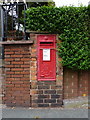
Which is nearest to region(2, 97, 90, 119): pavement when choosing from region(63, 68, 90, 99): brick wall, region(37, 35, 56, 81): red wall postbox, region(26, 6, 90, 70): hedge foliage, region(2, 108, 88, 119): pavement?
region(2, 108, 88, 119): pavement

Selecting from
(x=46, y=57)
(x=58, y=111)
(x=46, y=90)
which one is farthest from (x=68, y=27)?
(x=58, y=111)

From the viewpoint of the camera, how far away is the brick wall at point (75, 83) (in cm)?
486

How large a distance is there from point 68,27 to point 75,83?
1.44m

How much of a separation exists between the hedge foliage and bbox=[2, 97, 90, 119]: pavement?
3.02 ft

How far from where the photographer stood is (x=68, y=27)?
4566 mm

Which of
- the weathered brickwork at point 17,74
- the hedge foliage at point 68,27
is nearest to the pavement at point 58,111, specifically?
the weathered brickwork at point 17,74

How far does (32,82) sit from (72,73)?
105cm

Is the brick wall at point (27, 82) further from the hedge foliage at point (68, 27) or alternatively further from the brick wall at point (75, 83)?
the hedge foliage at point (68, 27)

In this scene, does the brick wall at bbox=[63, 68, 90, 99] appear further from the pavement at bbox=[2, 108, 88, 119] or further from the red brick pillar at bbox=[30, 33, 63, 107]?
the pavement at bbox=[2, 108, 88, 119]

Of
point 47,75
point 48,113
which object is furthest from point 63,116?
point 47,75

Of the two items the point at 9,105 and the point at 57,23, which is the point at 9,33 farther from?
the point at 9,105

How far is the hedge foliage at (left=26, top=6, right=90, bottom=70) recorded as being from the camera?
455 centimetres

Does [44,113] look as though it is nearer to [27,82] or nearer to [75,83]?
[27,82]

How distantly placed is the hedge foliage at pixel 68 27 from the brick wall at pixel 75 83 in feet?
1.01
